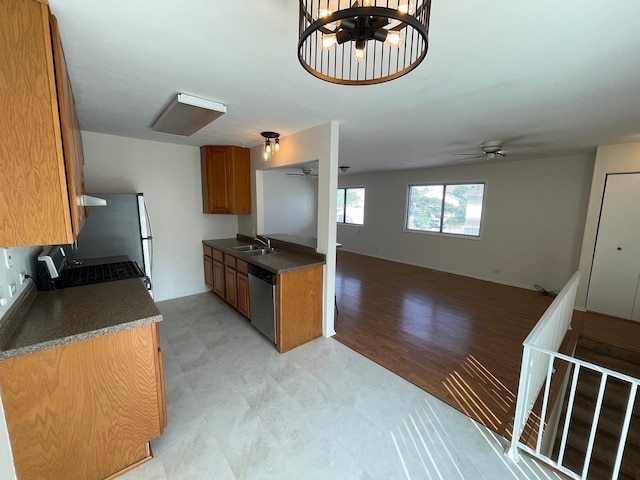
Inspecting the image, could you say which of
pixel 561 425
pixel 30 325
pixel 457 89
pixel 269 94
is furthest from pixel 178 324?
pixel 561 425

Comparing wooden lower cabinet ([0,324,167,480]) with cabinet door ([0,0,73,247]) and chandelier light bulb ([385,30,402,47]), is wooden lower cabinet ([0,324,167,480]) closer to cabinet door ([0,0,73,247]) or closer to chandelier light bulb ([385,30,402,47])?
cabinet door ([0,0,73,247])

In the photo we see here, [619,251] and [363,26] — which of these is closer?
[363,26]

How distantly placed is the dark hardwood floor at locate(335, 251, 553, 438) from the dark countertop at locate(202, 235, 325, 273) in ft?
3.24

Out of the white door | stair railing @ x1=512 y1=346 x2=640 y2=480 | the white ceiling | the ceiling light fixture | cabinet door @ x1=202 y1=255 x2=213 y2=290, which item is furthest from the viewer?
cabinet door @ x1=202 y1=255 x2=213 y2=290

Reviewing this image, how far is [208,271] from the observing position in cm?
433

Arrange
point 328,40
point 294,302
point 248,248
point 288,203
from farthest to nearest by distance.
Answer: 1. point 288,203
2. point 248,248
3. point 294,302
4. point 328,40

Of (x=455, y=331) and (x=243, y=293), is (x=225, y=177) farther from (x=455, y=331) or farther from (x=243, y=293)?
(x=455, y=331)

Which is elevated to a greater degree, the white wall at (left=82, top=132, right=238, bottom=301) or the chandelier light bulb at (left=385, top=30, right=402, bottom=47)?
the chandelier light bulb at (left=385, top=30, right=402, bottom=47)

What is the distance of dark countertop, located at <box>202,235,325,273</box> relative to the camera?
2.77m

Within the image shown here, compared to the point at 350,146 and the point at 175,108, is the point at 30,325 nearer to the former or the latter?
the point at 175,108

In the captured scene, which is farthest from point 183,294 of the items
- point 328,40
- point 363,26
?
point 363,26

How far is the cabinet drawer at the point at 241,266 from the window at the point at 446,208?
15.9 feet

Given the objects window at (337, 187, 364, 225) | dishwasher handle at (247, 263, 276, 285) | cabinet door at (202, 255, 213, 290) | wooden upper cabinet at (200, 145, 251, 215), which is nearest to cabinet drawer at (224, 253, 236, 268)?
dishwasher handle at (247, 263, 276, 285)

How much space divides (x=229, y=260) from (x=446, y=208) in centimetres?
502
